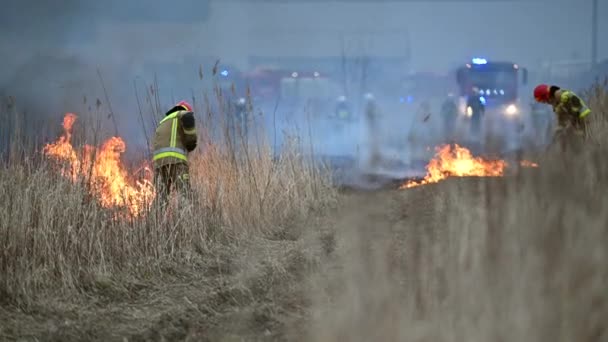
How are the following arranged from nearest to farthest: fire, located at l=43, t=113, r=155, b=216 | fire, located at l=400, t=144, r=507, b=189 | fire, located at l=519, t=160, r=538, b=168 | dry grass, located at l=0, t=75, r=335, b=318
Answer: fire, located at l=519, t=160, r=538, b=168 → dry grass, located at l=0, t=75, r=335, b=318 → fire, located at l=43, t=113, r=155, b=216 → fire, located at l=400, t=144, r=507, b=189

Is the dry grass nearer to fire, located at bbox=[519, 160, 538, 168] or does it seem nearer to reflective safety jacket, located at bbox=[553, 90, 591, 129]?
fire, located at bbox=[519, 160, 538, 168]

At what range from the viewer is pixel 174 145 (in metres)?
7.94

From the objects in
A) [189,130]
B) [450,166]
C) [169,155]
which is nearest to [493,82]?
[450,166]

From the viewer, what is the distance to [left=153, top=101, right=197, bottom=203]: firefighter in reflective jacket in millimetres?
7902

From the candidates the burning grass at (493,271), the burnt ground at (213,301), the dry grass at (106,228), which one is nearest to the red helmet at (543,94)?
the dry grass at (106,228)

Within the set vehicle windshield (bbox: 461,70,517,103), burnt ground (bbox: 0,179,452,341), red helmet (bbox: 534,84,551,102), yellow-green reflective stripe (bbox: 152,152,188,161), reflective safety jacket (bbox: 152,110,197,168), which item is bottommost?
burnt ground (bbox: 0,179,452,341)

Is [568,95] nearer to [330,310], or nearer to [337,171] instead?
[337,171]

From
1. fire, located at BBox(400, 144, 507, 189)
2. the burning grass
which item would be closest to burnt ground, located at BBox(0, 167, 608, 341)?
the burning grass

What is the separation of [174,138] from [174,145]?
0.24 ft

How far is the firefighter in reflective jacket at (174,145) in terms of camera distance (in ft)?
25.9

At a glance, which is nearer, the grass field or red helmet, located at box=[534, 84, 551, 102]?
the grass field

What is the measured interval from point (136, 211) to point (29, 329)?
1.81 meters

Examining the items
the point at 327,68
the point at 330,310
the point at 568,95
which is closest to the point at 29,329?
the point at 330,310

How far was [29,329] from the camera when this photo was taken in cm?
450
